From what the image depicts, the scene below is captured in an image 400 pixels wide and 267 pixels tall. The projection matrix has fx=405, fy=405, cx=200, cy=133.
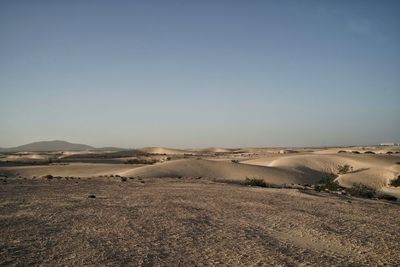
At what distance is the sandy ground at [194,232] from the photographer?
7941 millimetres

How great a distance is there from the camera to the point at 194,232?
401 inches

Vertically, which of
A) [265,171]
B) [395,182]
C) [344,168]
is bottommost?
[395,182]

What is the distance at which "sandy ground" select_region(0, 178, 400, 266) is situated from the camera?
26.1ft

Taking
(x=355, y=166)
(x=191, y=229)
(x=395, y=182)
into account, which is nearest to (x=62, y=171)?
(x=395, y=182)

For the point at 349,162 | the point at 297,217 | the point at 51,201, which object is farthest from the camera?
the point at 349,162

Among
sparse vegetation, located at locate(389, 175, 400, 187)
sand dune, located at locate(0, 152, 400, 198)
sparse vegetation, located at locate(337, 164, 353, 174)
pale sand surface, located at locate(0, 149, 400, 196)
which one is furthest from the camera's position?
sparse vegetation, located at locate(337, 164, 353, 174)

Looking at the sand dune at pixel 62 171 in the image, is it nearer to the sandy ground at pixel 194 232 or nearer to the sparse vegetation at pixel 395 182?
the sandy ground at pixel 194 232

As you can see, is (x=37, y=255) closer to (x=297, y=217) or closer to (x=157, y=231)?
(x=157, y=231)

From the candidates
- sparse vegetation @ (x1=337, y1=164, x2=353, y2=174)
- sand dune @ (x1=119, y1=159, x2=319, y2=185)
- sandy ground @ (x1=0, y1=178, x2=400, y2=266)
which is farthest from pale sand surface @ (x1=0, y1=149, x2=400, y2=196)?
sandy ground @ (x1=0, y1=178, x2=400, y2=266)

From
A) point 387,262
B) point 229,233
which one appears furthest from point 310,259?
point 229,233

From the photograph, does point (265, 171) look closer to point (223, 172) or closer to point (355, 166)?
point (223, 172)

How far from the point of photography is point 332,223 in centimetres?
1178

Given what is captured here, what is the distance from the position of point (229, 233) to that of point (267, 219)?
2384 millimetres

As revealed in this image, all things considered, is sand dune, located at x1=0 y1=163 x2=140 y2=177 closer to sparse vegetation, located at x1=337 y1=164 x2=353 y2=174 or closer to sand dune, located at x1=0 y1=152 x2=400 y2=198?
sand dune, located at x1=0 y1=152 x2=400 y2=198
